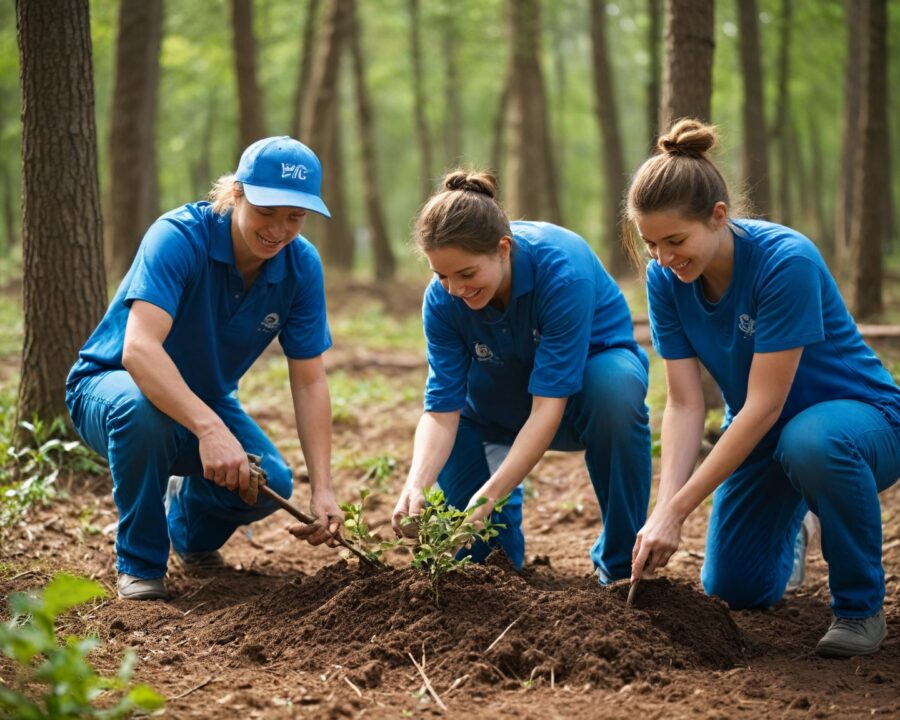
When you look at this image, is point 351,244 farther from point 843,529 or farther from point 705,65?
point 843,529

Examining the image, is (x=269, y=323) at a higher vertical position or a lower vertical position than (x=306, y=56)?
lower

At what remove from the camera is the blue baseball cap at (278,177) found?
136 inches

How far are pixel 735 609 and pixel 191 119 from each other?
864 inches

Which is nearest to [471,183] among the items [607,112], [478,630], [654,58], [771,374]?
[771,374]

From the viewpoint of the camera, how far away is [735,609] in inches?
148

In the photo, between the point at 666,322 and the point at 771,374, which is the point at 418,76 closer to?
the point at 666,322

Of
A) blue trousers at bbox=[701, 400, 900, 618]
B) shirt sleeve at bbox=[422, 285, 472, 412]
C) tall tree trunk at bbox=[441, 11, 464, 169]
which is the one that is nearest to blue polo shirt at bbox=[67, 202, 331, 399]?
shirt sleeve at bbox=[422, 285, 472, 412]

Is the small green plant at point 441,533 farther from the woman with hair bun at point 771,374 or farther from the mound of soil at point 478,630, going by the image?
the woman with hair bun at point 771,374

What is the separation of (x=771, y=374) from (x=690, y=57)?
305cm

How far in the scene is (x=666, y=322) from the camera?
11.6ft

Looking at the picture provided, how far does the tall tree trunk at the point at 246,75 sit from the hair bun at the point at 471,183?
27.1 ft

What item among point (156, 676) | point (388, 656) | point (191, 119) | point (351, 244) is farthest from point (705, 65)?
point (191, 119)

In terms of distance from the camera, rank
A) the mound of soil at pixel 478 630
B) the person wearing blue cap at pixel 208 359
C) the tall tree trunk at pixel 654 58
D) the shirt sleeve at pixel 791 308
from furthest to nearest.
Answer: the tall tree trunk at pixel 654 58, the person wearing blue cap at pixel 208 359, the shirt sleeve at pixel 791 308, the mound of soil at pixel 478 630

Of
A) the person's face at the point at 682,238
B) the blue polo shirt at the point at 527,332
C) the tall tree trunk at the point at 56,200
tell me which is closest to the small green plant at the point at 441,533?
the blue polo shirt at the point at 527,332
